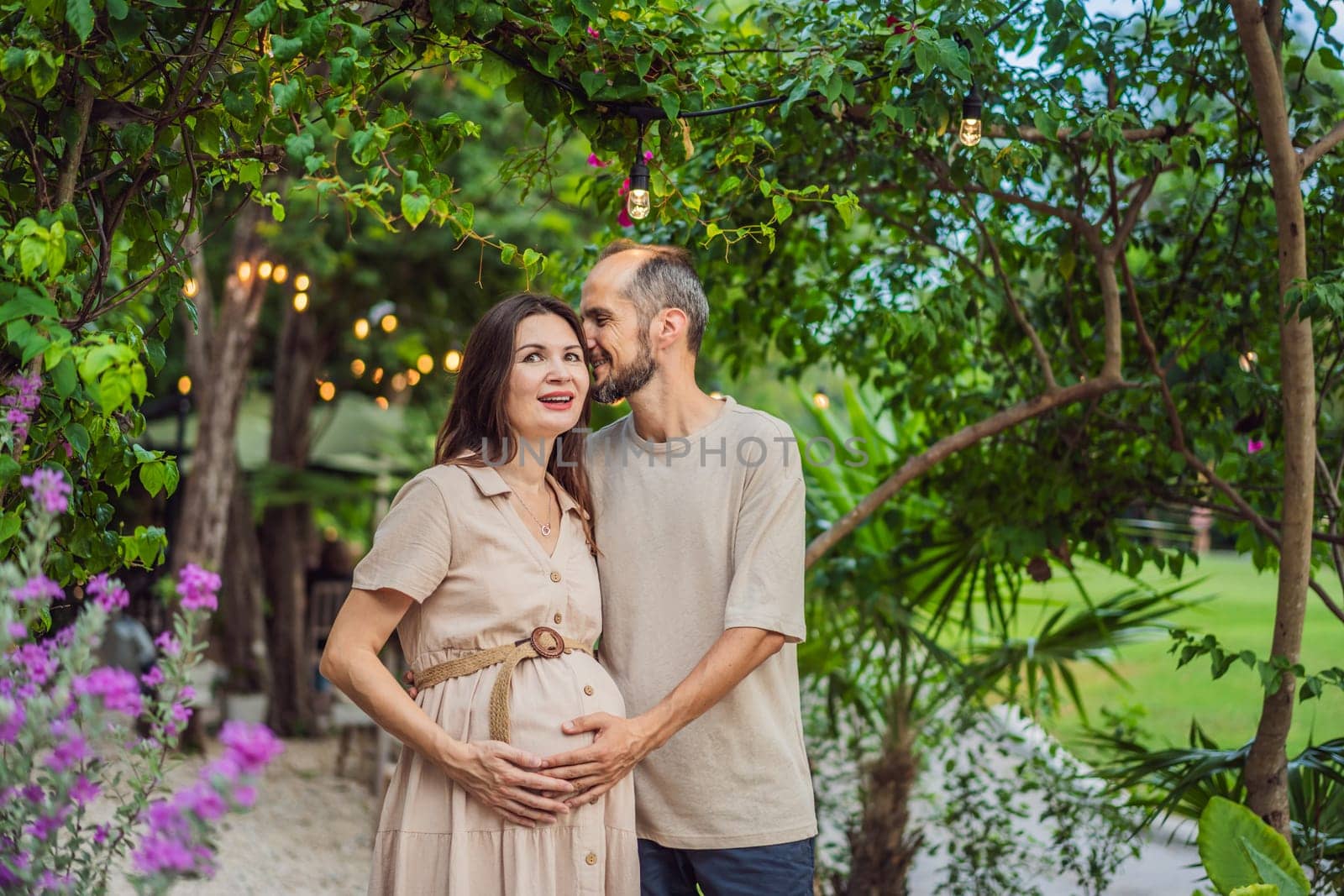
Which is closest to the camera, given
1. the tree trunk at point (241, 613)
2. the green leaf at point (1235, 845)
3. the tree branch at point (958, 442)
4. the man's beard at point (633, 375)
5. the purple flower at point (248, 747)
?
the purple flower at point (248, 747)

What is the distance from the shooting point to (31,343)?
1504 mm

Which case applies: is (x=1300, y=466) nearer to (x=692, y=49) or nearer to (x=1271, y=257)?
(x=1271, y=257)

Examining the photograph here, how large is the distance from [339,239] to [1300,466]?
761 centimetres

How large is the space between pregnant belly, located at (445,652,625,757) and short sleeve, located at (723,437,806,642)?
268 millimetres

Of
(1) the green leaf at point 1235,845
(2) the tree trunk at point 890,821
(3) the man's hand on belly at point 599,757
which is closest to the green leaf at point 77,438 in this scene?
(3) the man's hand on belly at point 599,757

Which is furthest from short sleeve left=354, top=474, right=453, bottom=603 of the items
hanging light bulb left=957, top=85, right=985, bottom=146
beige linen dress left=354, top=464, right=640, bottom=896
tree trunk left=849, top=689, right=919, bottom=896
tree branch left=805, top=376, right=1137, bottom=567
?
tree trunk left=849, top=689, right=919, bottom=896

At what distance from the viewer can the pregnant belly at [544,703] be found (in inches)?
75.7

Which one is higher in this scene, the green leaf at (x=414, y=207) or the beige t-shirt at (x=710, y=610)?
the green leaf at (x=414, y=207)

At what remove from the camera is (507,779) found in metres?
1.86

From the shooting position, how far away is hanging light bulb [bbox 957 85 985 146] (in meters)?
2.44

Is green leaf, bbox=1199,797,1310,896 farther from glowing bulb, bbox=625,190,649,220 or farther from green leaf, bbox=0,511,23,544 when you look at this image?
green leaf, bbox=0,511,23,544

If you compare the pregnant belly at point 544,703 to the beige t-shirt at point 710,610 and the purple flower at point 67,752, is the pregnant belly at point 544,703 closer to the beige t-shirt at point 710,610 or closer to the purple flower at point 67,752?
the beige t-shirt at point 710,610

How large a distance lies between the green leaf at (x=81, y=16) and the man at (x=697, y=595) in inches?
39.1

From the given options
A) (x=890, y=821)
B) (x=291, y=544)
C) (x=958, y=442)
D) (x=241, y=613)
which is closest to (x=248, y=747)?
(x=958, y=442)
